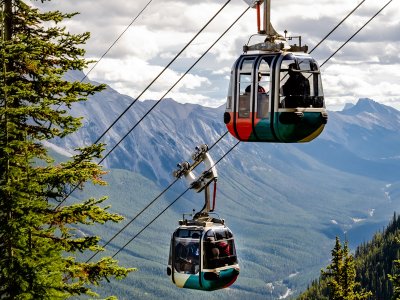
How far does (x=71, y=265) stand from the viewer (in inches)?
941

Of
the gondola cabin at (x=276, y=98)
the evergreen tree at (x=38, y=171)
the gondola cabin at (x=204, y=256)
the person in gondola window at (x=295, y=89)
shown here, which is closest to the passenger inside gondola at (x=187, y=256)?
the gondola cabin at (x=204, y=256)

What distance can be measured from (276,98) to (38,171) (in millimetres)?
8334

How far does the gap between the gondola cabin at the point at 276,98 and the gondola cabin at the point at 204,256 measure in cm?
564

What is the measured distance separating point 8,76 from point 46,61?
348 cm

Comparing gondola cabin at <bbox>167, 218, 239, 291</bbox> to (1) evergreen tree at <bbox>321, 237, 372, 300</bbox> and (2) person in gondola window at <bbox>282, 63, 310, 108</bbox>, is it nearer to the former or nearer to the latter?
(2) person in gondola window at <bbox>282, 63, 310, 108</bbox>

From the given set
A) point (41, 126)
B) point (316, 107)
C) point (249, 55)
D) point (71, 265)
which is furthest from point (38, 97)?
point (316, 107)

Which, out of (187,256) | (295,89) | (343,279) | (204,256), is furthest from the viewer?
(343,279)

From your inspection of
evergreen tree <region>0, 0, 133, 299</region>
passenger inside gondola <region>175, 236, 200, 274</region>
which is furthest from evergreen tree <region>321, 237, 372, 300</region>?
evergreen tree <region>0, 0, 133, 299</region>

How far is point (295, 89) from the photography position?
21734 mm

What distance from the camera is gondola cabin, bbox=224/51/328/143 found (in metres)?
21.2

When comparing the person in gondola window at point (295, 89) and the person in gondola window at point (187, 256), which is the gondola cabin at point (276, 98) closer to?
the person in gondola window at point (295, 89)

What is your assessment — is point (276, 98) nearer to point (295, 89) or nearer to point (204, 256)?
point (295, 89)

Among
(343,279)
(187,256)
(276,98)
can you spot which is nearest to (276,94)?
(276,98)

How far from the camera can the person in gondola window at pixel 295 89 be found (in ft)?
70.2
